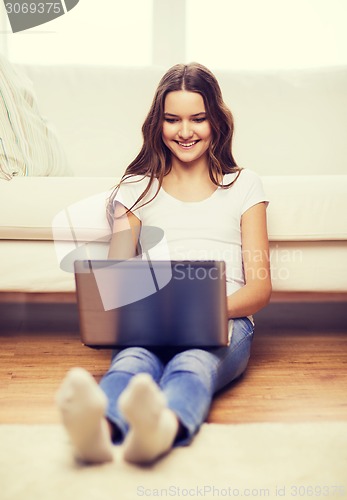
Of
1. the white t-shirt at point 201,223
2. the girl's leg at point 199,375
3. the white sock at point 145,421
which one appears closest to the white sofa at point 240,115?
the white t-shirt at point 201,223

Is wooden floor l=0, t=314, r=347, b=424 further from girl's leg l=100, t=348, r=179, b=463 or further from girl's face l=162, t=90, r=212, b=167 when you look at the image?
girl's face l=162, t=90, r=212, b=167

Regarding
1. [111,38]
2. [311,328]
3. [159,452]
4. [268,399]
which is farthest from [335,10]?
[159,452]

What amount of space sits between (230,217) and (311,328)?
0.62 metres

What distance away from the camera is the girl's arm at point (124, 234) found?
1302 mm

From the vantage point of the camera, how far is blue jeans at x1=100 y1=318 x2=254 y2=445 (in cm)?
81

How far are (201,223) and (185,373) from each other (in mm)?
459

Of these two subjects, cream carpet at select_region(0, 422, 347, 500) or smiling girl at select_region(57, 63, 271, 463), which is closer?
cream carpet at select_region(0, 422, 347, 500)

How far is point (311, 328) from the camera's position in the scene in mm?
1742

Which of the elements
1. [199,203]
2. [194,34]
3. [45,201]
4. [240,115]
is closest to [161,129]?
[199,203]

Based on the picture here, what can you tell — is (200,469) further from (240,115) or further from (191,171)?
(240,115)

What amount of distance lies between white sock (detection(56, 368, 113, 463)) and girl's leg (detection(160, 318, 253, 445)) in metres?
0.15

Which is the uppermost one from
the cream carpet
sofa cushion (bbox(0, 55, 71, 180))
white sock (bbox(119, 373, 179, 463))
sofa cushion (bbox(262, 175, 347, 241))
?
sofa cushion (bbox(0, 55, 71, 180))

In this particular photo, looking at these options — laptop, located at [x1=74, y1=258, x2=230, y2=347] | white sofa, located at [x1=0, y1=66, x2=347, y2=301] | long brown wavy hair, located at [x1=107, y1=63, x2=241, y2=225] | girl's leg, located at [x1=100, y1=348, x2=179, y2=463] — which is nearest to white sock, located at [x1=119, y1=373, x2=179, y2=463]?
girl's leg, located at [x1=100, y1=348, x2=179, y2=463]

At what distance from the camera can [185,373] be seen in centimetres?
91
